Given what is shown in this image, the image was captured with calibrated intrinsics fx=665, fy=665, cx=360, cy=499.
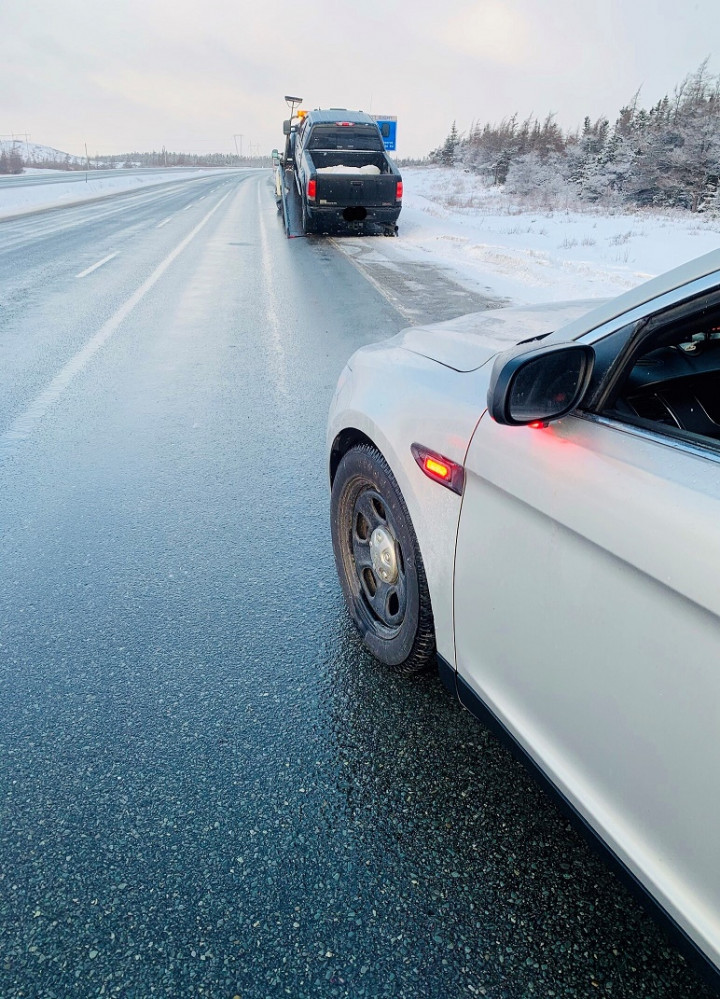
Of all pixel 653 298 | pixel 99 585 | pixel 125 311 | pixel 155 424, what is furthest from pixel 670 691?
pixel 125 311

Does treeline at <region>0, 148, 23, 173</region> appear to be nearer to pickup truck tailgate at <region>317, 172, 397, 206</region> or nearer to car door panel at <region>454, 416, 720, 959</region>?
pickup truck tailgate at <region>317, 172, 397, 206</region>

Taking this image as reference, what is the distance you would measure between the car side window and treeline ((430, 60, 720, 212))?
25629 mm

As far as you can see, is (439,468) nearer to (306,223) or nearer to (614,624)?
(614,624)

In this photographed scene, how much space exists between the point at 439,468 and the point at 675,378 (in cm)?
71

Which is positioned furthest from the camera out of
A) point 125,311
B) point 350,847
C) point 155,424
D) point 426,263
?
point 426,263

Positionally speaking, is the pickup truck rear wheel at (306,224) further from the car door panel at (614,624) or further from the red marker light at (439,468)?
the car door panel at (614,624)

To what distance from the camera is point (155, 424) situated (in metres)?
4.98

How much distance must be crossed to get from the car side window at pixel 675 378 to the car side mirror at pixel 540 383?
10 centimetres

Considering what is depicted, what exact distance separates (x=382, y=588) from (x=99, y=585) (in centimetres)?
139

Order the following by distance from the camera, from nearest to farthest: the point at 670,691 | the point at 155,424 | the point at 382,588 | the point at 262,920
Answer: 1. the point at 670,691
2. the point at 262,920
3. the point at 382,588
4. the point at 155,424

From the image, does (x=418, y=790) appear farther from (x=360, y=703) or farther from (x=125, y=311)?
(x=125, y=311)

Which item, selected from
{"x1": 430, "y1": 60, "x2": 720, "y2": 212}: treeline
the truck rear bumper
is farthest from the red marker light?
{"x1": 430, "y1": 60, "x2": 720, "y2": 212}: treeline

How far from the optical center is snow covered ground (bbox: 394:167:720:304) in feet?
35.5

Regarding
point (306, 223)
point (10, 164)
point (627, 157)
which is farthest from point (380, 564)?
point (10, 164)
